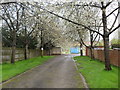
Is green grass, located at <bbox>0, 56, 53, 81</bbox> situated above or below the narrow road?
above

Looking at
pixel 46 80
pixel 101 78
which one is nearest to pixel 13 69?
pixel 46 80

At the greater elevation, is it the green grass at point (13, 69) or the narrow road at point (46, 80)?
the green grass at point (13, 69)

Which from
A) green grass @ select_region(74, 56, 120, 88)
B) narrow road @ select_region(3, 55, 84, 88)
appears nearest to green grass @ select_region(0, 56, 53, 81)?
narrow road @ select_region(3, 55, 84, 88)

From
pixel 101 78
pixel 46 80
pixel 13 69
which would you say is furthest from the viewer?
pixel 13 69

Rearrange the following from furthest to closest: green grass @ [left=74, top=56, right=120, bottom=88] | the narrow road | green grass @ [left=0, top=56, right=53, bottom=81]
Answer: green grass @ [left=0, top=56, right=53, bottom=81] → the narrow road → green grass @ [left=74, top=56, right=120, bottom=88]

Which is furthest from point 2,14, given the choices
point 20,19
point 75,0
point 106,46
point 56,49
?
point 56,49

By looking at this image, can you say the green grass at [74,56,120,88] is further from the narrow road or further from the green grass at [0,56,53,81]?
the green grass at [0,56,53,81]

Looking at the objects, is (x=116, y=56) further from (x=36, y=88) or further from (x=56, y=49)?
(x=56, y=49)

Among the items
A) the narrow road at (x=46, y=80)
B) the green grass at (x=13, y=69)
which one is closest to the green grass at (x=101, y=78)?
the narrow road at (x=46, y=80)

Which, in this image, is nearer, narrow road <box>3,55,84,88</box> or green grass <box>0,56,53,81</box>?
narrow road <box>3,55,84,88</box>

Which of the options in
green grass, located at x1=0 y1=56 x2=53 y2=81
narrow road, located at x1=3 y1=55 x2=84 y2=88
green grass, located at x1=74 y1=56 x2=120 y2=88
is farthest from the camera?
green grass, located at x1=0 y1=56 x2=53 y2=81

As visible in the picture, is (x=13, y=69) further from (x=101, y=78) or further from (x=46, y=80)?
(x=101, y=78)

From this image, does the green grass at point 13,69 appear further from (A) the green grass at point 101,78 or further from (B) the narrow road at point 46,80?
(A) the green grass at point 101,78

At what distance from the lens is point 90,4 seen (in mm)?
12289
